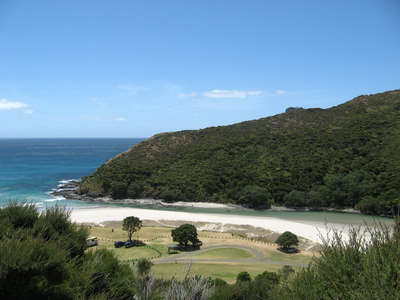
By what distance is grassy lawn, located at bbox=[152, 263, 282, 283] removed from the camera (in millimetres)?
20516

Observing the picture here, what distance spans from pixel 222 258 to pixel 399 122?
59198 mm

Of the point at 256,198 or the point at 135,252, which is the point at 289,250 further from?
the point at 256,198

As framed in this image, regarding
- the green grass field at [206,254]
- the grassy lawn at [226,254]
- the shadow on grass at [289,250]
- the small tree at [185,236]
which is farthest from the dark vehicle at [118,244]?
the shadow on grass at [289,250]

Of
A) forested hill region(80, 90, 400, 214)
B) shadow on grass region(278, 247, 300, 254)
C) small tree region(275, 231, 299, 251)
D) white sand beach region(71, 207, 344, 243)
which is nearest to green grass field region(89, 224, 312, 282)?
shadow on grass region(278, 247, 300, 254)

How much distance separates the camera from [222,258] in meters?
26.2

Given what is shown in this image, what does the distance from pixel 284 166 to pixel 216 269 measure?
42904mm

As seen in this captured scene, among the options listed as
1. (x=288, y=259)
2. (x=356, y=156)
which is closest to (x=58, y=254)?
(x=288, y=259)

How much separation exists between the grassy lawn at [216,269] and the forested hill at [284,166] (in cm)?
2797

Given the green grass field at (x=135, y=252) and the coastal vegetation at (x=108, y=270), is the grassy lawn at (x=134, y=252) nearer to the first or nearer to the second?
the green grass field at (x=135, y=252)

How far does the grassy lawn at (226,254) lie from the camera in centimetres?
2666

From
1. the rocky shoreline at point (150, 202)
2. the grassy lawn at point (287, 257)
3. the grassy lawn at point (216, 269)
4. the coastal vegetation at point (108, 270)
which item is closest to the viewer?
the coastal vegetation at point (108, 270)

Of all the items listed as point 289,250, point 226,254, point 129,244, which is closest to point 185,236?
point 226,254

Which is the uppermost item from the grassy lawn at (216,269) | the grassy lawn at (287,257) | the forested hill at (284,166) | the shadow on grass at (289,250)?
the forested hill at (284,166)

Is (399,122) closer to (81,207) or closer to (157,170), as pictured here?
(157,170)
